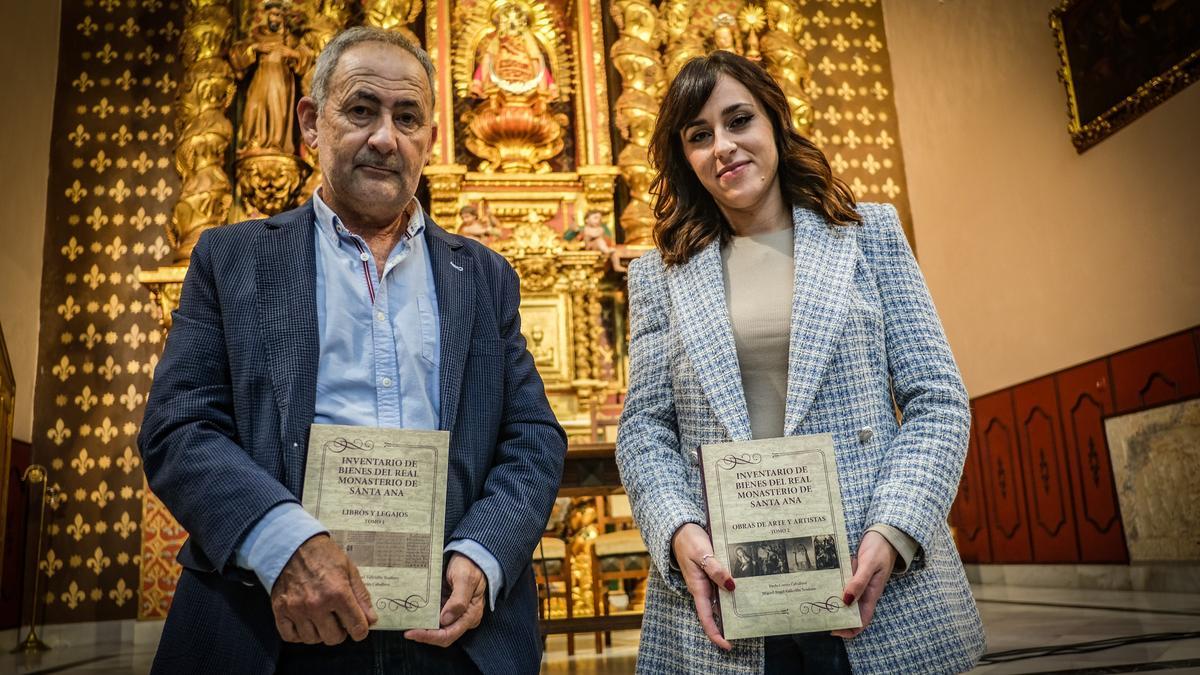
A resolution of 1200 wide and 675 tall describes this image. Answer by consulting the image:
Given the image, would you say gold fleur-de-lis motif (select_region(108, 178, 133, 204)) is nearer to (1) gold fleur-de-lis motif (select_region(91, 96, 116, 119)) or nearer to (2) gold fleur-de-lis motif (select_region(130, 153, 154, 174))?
(2) gold fleur-de-lis motif (select_region(130, 153, 154, 174))

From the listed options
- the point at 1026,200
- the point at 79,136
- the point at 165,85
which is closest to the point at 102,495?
the point at 79,136

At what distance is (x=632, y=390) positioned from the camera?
1632 mm

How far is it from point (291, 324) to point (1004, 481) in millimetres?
7138

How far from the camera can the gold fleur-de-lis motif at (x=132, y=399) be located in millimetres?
7301

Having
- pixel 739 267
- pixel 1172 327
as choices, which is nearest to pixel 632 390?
pixel 739 267

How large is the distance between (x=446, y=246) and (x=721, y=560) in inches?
27.7

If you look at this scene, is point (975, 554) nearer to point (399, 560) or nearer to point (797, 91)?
point (797, 91)

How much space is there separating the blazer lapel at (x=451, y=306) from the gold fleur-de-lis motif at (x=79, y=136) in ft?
24.4

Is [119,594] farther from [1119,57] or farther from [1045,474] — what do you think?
[1119,57]

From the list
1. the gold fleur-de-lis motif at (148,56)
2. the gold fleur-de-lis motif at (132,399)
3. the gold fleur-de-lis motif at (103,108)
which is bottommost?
the gold fleur-de-lis motif at (132,399)

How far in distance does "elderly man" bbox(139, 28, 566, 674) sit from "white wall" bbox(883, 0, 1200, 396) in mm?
5390

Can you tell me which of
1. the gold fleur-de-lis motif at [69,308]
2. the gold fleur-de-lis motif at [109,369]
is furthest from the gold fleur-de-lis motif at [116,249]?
the gold fleur-de-lis motif at [109,369]

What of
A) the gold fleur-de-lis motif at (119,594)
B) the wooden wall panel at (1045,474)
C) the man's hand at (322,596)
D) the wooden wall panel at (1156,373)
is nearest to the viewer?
the man's hand at (322,596)

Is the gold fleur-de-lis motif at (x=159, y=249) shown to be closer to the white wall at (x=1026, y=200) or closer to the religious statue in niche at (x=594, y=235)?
the religious statue in niche at (x=594, y=235)
